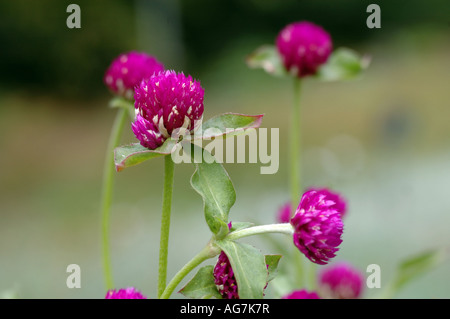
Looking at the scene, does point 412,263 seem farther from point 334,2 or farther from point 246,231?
point 334,2

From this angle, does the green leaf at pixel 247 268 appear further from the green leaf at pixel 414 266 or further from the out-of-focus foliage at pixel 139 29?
the out-of-focus foliage at pixel 139 29

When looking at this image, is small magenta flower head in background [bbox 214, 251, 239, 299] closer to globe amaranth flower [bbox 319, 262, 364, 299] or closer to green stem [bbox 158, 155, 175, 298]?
green stem [bbox 158, 155, 175, 298]

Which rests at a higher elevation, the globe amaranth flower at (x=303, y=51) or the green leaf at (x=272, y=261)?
the globe amaranth flower at (x=303, y=51)

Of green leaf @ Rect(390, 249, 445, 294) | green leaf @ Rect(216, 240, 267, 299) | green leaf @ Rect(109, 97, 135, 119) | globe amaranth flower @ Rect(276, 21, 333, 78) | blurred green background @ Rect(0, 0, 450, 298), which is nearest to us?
green leaf @ Rect(216, 240, 267, 299)

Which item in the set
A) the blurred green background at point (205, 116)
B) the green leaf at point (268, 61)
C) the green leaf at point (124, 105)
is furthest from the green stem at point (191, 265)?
the green leaf at point (268, 61)

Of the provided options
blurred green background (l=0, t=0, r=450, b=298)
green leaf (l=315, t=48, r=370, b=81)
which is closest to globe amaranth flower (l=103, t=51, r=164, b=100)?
blurred green background (l=0, t=0, r=450, b=298)

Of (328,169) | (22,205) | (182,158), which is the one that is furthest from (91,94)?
(182,158)

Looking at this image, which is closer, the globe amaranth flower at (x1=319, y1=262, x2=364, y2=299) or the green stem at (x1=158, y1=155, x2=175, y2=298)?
the green stem at (x1=158, y1=155, x2=175, y2=298)
